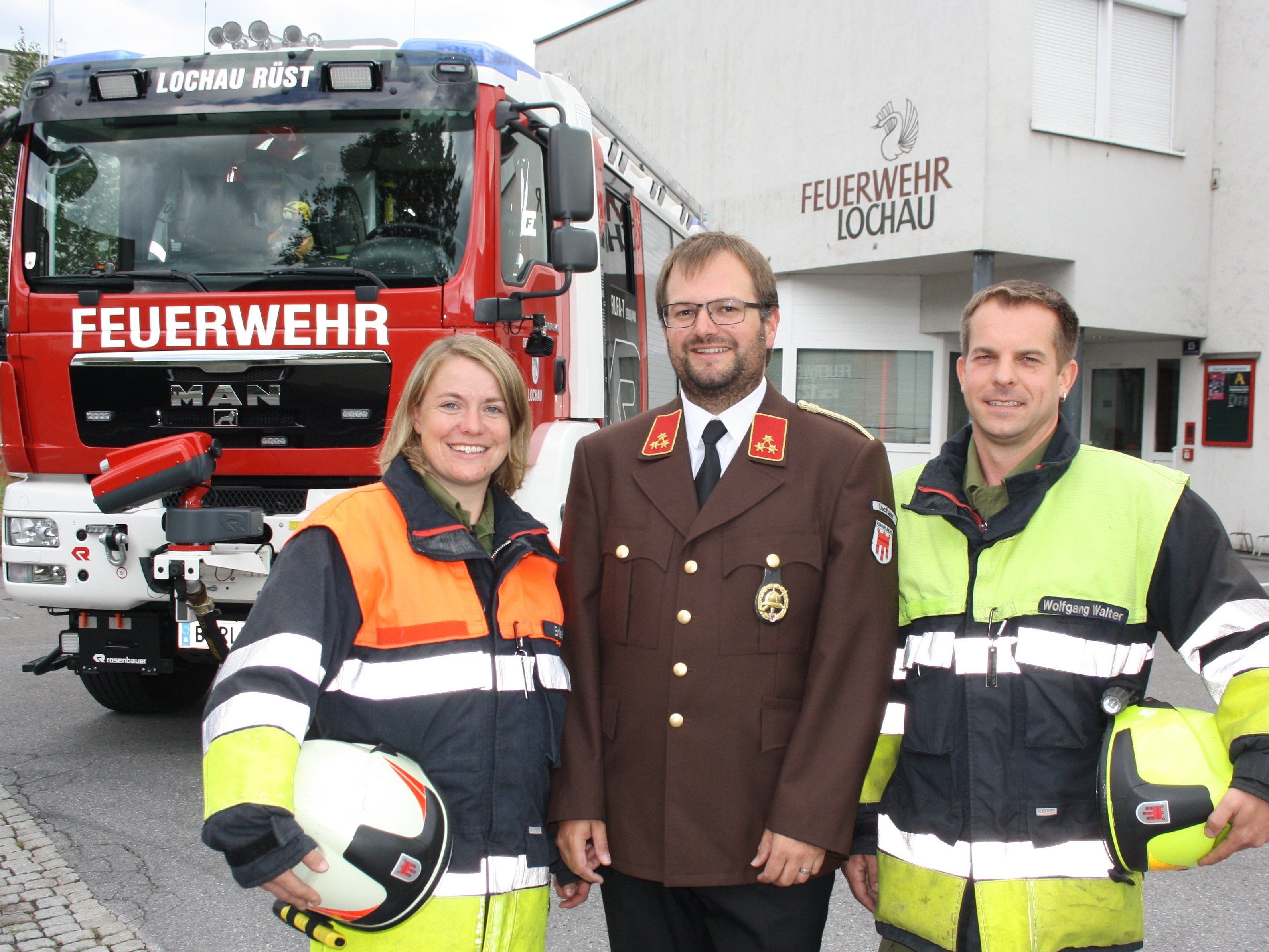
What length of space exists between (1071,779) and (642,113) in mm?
18457

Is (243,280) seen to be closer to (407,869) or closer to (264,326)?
(264,326)

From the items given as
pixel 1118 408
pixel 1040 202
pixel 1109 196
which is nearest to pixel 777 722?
pixel 1040 202

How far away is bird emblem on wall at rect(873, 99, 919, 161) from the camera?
14242mm

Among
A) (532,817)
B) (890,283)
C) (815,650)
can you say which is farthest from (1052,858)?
(890,283)

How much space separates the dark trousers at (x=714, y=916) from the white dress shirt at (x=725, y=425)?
89 centimetres

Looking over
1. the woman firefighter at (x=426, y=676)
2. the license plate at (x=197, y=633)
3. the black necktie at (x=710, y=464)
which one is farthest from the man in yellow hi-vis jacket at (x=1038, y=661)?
the license plate at (x=197, y=633)

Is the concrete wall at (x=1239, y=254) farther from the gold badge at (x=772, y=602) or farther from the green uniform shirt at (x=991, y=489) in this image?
the gold badge at (x=772, y=602)

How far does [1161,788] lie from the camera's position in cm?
188

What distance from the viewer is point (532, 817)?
2088 millimetres

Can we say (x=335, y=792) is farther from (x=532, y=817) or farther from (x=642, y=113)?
(x=642, y=113)

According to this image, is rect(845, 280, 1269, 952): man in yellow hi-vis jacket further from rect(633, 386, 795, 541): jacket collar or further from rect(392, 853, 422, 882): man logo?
rect(392, 853, 422, 882): man logo

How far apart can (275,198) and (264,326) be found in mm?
597

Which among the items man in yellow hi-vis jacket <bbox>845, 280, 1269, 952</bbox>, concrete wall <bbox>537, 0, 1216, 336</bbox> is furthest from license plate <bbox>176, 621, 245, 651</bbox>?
concrete wall <bbox>537, 0, 1216, 336</bbox>

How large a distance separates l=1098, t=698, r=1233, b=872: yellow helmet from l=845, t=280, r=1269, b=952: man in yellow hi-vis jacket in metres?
0.05
